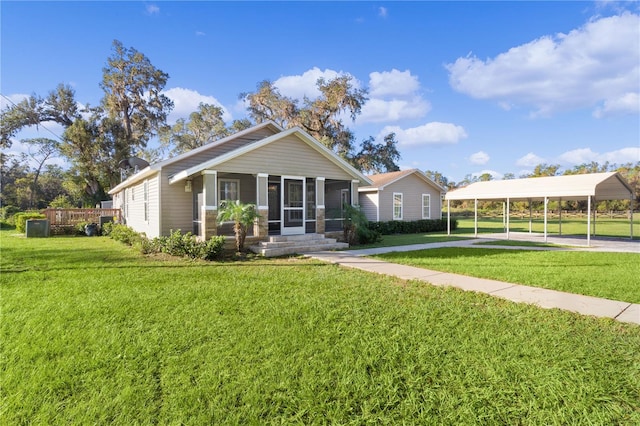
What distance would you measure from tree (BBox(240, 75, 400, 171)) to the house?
9.22 metres

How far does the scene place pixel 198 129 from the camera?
128 feet

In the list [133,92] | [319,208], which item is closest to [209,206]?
[319,208]

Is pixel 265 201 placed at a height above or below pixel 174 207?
above

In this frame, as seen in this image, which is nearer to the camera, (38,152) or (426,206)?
(426,206)

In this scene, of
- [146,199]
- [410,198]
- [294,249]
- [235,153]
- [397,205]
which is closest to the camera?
[235,153]

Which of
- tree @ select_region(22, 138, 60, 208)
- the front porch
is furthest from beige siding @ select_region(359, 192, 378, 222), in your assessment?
tree @ select_region(22, 138, 60, 208)

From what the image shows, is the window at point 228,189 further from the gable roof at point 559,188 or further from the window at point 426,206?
the window at point 426,206

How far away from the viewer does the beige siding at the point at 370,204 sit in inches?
819

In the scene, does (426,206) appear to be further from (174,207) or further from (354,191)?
(174,207)

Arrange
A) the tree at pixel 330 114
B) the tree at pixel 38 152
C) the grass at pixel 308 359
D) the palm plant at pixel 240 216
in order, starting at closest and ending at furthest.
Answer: the grass at pixel 308 359 → the palm plant at pixel 240 216 → the tree at pixel 330 114 → the tree at pixel 38 152

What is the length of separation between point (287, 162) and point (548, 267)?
8.51 metres

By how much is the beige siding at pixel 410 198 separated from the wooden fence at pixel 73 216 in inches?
663

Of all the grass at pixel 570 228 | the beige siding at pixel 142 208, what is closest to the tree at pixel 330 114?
the grass at pixel 570 228

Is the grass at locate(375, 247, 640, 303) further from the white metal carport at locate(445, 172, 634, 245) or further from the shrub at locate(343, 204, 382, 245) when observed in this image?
the white metal carport at locate(445, 172, 634, 245)
